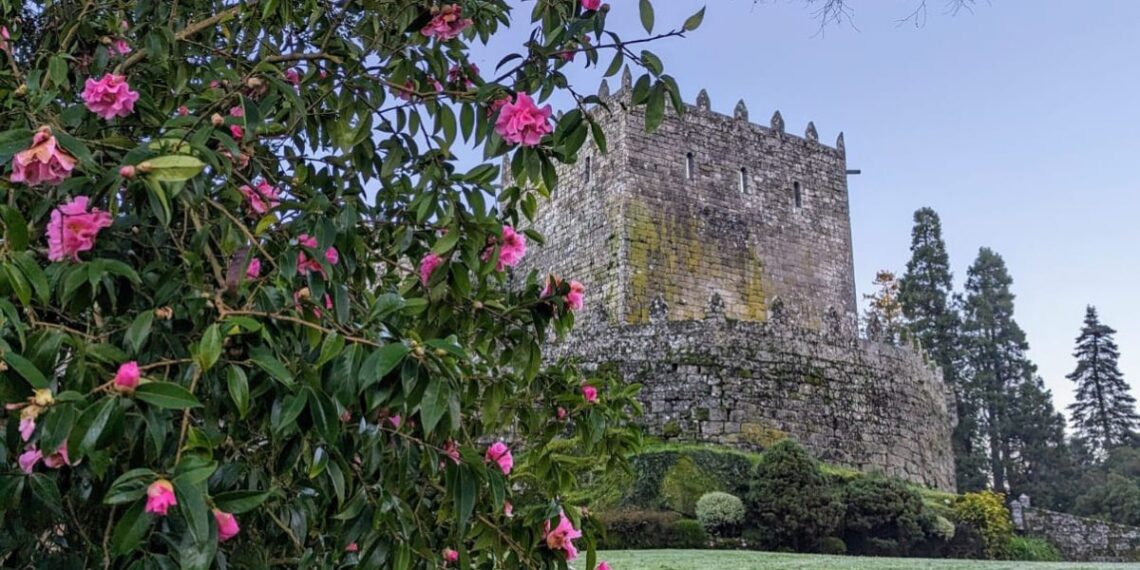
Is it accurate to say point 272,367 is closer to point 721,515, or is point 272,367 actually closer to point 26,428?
point 26,428

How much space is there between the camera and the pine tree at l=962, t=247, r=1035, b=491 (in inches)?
1380

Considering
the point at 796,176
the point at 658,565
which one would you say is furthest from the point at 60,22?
the point at 796,176

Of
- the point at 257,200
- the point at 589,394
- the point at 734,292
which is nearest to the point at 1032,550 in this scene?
the point at 734,292

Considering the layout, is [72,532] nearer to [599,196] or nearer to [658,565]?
[658,565]

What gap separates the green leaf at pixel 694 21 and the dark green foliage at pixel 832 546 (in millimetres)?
9361

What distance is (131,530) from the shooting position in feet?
5.73

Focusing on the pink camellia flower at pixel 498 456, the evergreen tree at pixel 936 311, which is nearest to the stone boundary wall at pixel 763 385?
the pink camellia flower at pixel 498 456

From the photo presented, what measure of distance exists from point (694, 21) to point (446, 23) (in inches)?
38.1

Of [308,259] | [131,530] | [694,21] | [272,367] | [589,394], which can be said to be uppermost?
[694,21]

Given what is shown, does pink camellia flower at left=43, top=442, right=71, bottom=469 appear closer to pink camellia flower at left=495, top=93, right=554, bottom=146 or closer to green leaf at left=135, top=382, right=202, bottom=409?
green leaf at left=135, top=382, right=202, bottom=409

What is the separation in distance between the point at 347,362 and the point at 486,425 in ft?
3.29

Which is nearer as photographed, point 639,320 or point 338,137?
point 338,137

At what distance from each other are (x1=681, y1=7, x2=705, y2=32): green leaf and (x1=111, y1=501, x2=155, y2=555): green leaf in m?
2.00

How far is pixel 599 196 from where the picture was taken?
1925 cm
